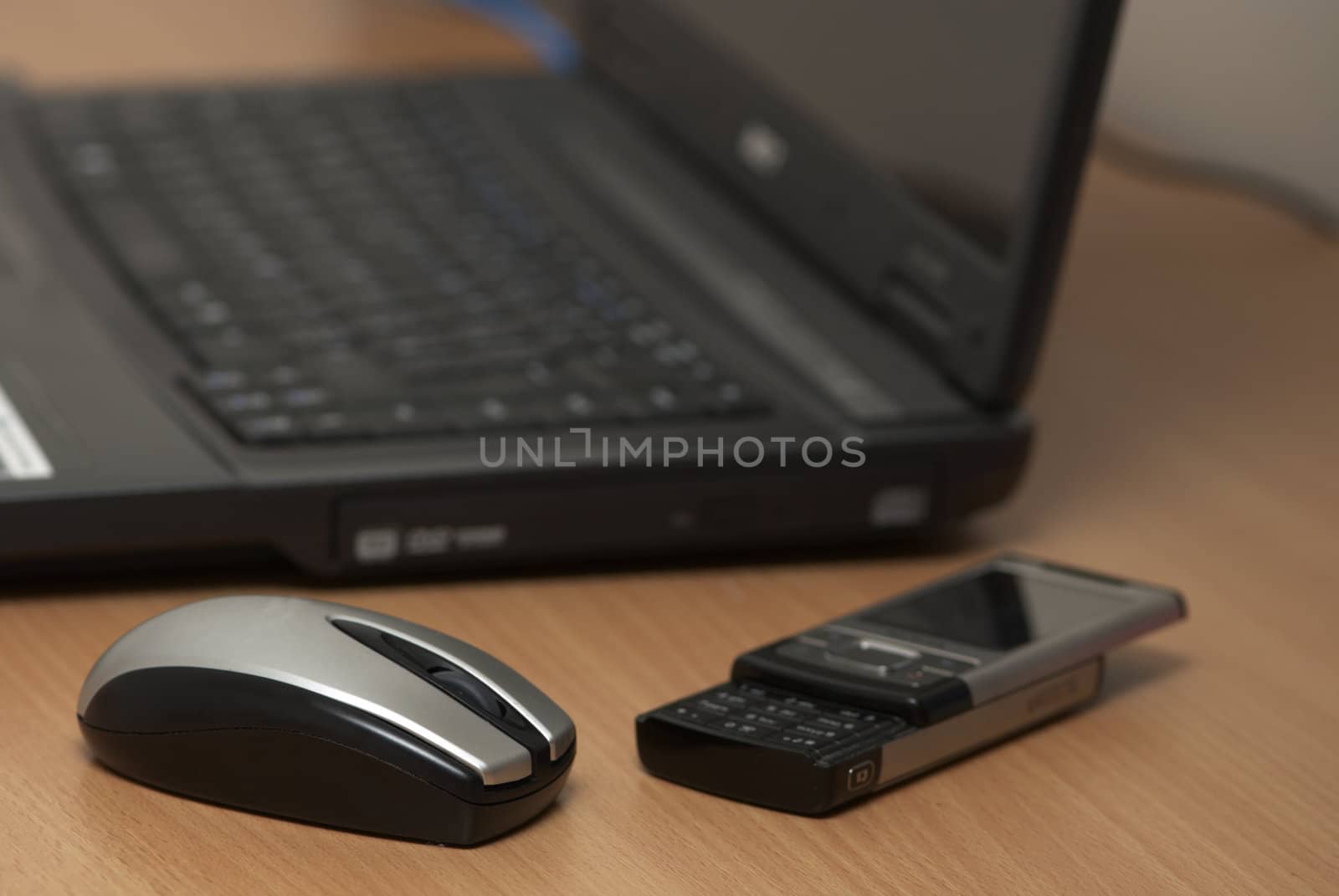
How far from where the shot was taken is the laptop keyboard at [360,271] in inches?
22.8

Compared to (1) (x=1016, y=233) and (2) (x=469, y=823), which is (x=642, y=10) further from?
(2) (x=469, y=823)

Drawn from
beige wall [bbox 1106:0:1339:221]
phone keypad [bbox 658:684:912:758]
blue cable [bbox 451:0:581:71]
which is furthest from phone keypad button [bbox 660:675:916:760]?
blue cable [bbox 451:0:581:71]

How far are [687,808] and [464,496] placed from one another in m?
0.14

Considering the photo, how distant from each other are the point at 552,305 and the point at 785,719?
0.81 ft

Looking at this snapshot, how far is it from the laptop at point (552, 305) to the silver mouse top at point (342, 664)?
87 millimetres

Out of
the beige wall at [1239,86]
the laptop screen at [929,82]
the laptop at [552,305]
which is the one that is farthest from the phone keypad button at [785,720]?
the beige wall at [1239,86]

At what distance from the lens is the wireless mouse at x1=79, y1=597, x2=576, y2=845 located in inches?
16.3

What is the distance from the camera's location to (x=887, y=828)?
0.45 m

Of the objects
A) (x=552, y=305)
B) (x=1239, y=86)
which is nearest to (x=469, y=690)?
(x=552, y=305)

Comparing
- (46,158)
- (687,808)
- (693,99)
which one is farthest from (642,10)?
(687,808)

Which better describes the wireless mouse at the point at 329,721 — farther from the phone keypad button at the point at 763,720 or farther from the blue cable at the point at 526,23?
the blue cable at the point at 526,23

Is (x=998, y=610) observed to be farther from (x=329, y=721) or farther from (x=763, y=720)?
(x=329, y=721)

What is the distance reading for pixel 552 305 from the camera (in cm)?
66

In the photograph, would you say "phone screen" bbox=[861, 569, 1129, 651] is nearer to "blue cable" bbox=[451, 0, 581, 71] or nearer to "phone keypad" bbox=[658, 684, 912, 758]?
"phone keypad" bbox=[658, 684, 912, 758]
